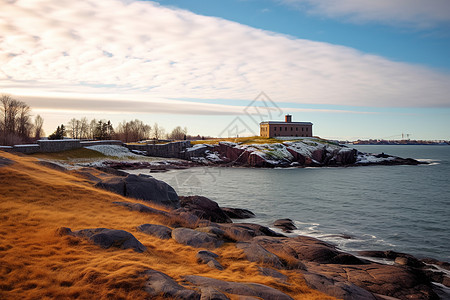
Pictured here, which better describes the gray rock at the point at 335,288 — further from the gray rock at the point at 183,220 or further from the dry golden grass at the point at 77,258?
the gray rock at the point at 183,220

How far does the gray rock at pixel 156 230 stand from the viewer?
13.6 m

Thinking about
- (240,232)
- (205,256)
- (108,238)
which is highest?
(108,238)

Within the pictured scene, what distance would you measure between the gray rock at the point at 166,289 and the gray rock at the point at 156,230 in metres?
4.91

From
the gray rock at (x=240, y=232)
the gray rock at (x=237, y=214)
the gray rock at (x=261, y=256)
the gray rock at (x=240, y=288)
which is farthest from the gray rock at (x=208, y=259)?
the gray rock at (x=237, y=214)

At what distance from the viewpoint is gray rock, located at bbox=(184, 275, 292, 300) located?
869 centimetres

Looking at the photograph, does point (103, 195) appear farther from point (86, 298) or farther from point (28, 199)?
point (86, 298)

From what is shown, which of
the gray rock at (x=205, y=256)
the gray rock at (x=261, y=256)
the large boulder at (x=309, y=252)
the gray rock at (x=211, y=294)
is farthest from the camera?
the large boulder at (x=309, y=252)

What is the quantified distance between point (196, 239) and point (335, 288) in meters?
6.16

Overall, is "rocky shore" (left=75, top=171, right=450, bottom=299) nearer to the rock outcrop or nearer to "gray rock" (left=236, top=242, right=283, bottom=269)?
"gray rock" (left=236, top=242, right=283, bottom=269)

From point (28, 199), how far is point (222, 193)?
31.4m

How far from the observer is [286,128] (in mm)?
128625

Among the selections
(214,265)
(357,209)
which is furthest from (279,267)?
(357,209)

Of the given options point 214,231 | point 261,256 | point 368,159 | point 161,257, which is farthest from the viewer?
point 368,159

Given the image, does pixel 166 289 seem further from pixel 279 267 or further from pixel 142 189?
pixel 142 189
